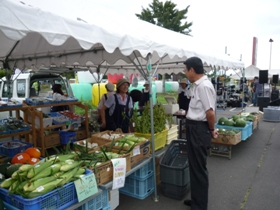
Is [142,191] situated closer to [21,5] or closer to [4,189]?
[4,189]

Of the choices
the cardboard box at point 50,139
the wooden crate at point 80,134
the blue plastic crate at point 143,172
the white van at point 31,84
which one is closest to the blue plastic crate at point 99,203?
the blue plastic crate at point 143,172

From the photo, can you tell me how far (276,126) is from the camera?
921 centimetres

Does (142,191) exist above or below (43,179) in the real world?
below

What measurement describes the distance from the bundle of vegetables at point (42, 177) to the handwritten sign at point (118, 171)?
1.37 ft

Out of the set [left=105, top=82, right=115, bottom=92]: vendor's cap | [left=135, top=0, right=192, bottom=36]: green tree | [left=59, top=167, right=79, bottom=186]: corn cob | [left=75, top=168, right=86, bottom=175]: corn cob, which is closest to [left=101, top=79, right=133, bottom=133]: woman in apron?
[left=105, top=82, right=115, bottom=92]: vendor's cap

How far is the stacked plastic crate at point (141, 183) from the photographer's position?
346 centimetres

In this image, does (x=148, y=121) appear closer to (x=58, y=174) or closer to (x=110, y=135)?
(x=110, y=135)

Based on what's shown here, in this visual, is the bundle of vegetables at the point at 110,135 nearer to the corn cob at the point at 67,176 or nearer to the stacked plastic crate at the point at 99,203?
the stacked plastic crate at the point at 99,203

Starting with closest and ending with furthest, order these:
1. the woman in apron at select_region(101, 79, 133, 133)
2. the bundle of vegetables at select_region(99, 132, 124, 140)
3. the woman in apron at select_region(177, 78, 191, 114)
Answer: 1. the bundle of vegetables at select_region(99, 132, 124, 140)
2. the woman in apron at select_region(101, 79, 133, 133)
3. the woman in apron at select_region(177, 78, 191, 114)

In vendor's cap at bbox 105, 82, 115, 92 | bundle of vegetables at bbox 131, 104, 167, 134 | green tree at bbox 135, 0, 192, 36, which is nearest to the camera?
bundle of vegetables at bbox 131, 104, 167, 134

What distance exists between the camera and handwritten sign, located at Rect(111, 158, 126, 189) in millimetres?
2713

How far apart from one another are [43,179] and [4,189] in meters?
0.37

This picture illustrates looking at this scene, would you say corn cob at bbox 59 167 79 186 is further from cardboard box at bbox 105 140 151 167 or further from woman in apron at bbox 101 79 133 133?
woman in apron at bbox 101 79 133 133

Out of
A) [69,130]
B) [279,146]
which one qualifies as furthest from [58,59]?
[279,146]
